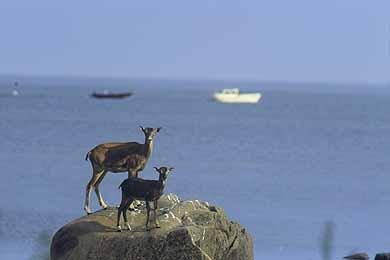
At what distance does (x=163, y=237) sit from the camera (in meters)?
20.2

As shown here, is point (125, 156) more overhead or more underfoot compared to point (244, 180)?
more overhead

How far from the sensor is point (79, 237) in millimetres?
20656

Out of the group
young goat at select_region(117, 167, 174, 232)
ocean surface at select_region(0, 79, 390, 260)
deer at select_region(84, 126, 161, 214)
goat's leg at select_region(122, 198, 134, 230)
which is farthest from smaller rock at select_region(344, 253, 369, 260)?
young goat at select_region(117, 167, 174, 232)

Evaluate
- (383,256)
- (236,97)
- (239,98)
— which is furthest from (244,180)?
(239,98)

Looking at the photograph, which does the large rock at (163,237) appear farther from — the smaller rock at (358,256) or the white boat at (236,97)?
the white boat at (236,97)

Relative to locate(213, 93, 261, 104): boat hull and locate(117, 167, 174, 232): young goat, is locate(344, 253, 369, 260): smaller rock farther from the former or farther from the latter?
locate(213, 93, 261, 104): boat hull

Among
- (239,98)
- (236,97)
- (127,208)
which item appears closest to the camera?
(127,208)

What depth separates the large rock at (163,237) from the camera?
66.4 ft

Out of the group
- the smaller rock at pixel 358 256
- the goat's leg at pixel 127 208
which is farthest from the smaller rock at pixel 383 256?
the goat's leg at pixel 127 208

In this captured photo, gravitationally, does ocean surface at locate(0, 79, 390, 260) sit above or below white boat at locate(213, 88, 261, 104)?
above

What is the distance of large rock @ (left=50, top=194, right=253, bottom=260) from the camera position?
20.2 metres

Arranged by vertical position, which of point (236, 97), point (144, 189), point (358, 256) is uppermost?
point (144, 189)

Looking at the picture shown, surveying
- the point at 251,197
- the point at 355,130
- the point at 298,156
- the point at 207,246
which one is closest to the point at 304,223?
the point at 251,197

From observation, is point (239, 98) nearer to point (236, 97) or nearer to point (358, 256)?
point (236, 97)
